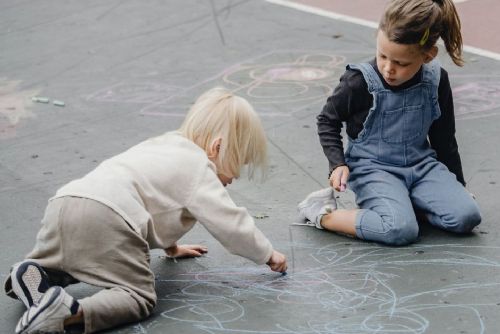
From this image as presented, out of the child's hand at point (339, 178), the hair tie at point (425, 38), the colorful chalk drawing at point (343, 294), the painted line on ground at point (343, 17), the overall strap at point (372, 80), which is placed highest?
the hair tie at point (425, 38)

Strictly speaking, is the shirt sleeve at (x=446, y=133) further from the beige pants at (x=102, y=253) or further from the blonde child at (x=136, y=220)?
the beige pants at (x=102, y=253)

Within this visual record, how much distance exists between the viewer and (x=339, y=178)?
4.15 meters

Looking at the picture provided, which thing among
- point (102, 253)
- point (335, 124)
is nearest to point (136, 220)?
point (102, 253)

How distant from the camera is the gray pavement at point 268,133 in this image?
352cm

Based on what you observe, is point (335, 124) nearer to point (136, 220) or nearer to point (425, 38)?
point (425, 38)

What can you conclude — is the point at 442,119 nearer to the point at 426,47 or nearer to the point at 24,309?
the point at 426,47

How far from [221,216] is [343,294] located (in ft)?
1.69

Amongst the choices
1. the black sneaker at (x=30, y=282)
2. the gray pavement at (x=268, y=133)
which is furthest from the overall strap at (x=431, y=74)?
the black sneaker at (x=30, y=282)

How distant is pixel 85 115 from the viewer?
5828 millimetres

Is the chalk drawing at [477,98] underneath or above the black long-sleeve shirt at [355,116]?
underneath

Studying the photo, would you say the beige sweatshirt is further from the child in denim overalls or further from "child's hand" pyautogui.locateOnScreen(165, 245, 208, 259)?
the child in denim overalls

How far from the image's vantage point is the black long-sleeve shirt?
4172 millimetres

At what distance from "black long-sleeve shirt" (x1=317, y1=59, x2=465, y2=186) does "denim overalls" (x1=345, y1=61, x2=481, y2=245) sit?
0.03m

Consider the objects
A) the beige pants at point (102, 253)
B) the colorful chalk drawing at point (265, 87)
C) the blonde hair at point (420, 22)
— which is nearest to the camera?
the beige pants at point (102, 253)
